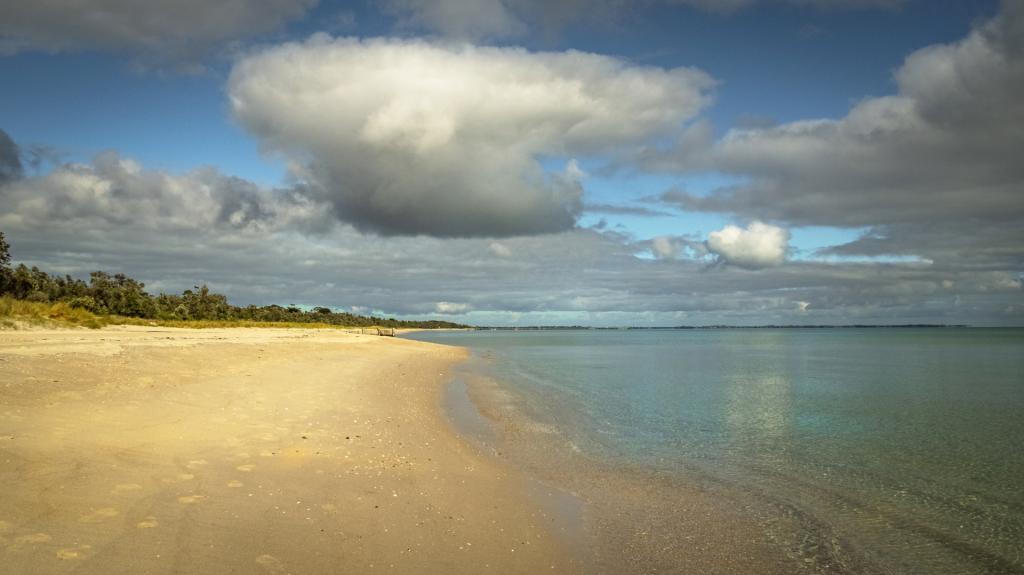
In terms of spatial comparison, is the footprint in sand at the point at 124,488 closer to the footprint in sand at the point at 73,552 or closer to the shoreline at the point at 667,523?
the footprint in sand at the point at 73,552

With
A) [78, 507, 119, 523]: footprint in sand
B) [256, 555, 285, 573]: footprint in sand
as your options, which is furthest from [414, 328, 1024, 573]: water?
[78, 507, 119, 523]: footprint in sand

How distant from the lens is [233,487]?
974cm

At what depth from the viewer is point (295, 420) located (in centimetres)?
1609

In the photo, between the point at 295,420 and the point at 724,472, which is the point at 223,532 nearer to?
the point at 295,420

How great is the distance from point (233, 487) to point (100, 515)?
2.24 meters

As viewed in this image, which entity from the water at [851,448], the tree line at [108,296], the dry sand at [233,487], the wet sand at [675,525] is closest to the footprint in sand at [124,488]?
the dry sand at [233,487]

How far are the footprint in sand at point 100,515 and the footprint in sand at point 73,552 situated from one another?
2.72 feet

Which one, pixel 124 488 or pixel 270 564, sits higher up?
pixel 124 488

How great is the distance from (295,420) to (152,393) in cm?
475

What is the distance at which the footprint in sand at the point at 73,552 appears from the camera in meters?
6.45

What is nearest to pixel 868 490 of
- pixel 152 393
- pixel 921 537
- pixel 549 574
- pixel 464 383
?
pixel 921 537

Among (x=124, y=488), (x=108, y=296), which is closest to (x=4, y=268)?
(x=108, y=296)

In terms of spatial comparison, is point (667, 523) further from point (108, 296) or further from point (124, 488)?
point (108, 296)

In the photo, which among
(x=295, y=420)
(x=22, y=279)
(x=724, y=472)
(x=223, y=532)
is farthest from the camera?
(x=22, y=279)
